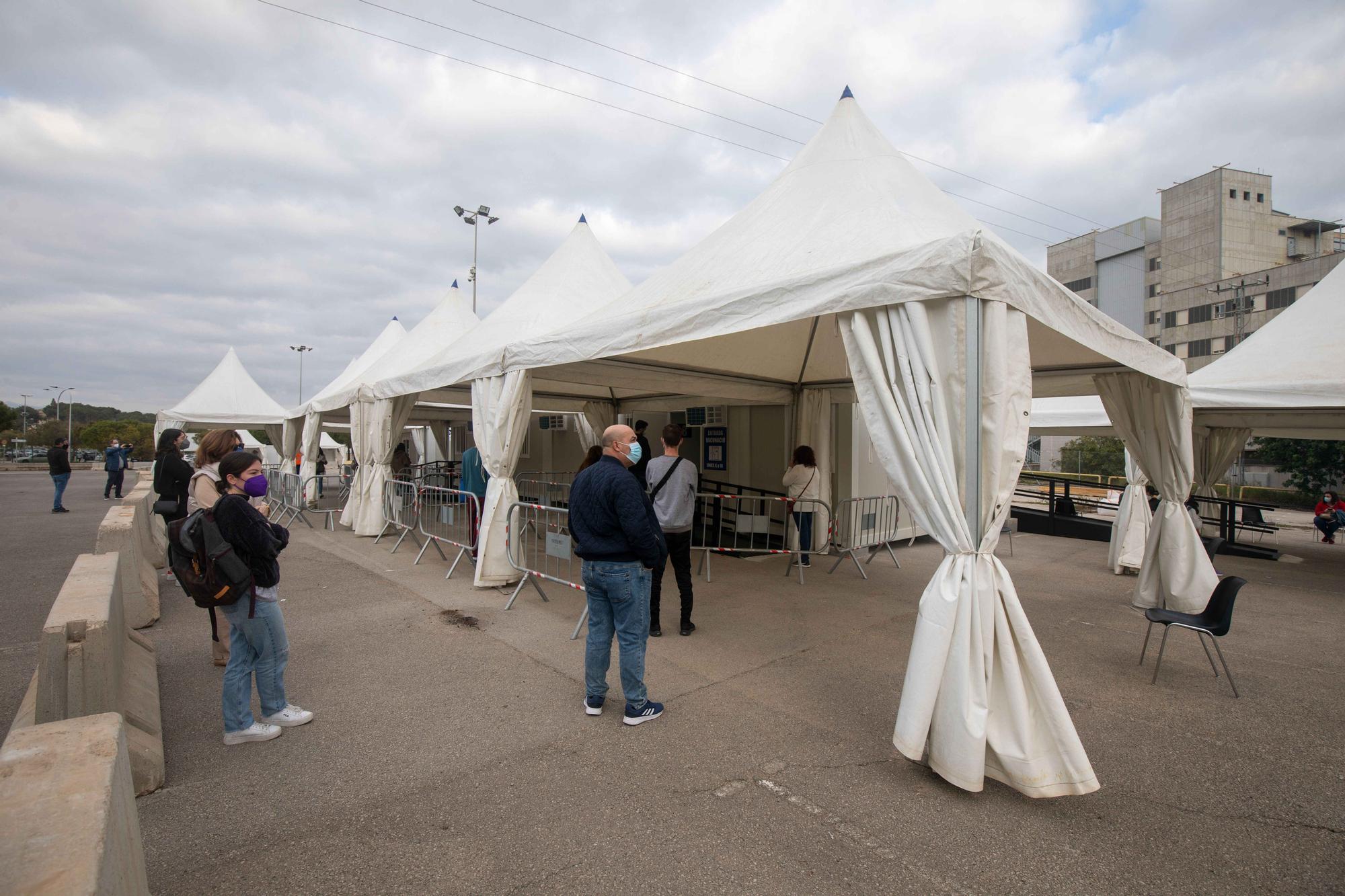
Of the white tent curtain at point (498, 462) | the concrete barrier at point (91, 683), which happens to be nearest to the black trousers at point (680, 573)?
the white tent curtain at point (498, 462)

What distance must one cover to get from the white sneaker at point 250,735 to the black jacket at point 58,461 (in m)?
15.1

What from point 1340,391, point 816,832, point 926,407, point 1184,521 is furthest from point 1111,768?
point 1340,391

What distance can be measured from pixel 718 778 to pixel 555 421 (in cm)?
1383

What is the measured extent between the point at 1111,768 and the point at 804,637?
96.0 inches

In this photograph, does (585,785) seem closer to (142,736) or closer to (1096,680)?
(142,736)

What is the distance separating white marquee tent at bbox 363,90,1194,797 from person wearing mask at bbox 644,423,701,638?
A: 1071 mm

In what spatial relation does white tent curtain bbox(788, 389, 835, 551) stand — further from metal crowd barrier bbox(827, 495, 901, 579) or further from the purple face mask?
the purple face mask

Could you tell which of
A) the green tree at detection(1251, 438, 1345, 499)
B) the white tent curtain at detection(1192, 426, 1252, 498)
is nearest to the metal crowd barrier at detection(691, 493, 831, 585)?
the white tent curtain at detection(1192, 426, 1252, 498)

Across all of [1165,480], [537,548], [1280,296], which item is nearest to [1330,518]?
[1165,480]

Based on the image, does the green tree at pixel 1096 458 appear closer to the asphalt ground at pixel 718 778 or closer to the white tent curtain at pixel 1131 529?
the white tent curtain at pixel 1131 529

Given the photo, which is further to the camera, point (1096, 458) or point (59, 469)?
point (1096, 458)

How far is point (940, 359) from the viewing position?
333 centimetres

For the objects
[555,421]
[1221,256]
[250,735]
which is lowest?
[250,735]

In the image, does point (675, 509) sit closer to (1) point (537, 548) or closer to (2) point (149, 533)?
(1) point (537, 548)
